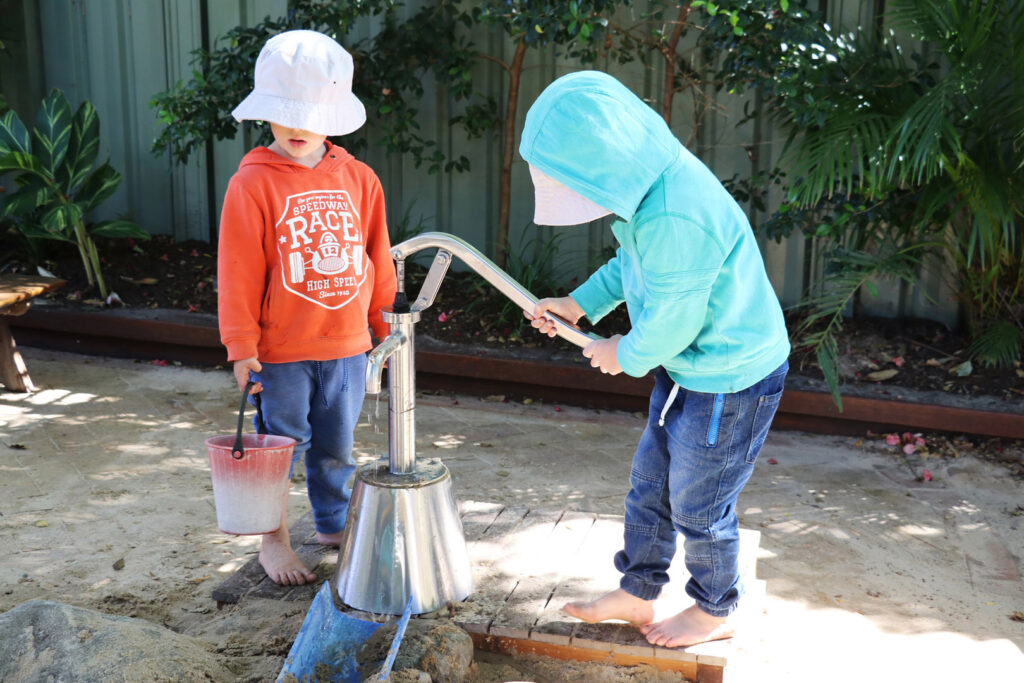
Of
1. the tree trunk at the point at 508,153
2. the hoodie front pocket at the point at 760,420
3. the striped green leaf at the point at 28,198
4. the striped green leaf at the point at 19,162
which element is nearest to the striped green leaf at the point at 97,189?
the striped green leaf at the point at 28,198

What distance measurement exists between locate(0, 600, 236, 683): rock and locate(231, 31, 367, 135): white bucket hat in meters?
1.25

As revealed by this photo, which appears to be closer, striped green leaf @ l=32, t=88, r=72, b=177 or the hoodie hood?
the hoodie hood

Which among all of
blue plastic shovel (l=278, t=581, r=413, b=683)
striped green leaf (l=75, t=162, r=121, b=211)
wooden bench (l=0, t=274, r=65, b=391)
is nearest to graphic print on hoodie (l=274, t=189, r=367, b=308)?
blue plastic shovel (l=278, t=581, r=413, b=683)

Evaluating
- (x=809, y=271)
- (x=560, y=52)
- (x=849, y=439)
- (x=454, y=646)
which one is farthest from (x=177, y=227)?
(x=454, y=646)

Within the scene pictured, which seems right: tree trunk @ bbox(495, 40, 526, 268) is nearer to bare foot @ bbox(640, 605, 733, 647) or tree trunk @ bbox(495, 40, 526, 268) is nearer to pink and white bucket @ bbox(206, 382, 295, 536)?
pink and white bucket @ bbox(206, 382, 295, 536)

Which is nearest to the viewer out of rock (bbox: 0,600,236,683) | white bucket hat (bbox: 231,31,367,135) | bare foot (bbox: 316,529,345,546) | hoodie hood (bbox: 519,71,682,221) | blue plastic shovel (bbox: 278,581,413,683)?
hoodie hood (bbox: 519,71,682,221)

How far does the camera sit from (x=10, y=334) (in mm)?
4820

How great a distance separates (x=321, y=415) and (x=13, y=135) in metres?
3.46

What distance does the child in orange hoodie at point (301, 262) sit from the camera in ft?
8.64

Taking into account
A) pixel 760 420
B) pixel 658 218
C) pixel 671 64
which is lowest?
pixel 760 420

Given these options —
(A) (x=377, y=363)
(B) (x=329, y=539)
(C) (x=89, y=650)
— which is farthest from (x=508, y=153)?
(C) (x=89, y=650)

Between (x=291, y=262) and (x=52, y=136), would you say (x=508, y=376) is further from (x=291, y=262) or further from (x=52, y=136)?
(x=52, y=136)

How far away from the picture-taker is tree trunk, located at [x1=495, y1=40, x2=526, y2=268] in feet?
17.7

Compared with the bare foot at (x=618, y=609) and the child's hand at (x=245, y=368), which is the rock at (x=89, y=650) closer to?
the child's hand at (x=245, y=368)
